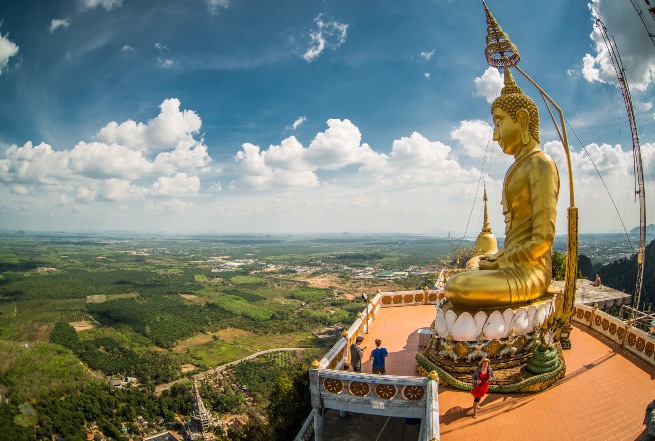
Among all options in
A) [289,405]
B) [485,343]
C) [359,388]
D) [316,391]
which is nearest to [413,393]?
[359,388]

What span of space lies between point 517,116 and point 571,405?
21.0 ft

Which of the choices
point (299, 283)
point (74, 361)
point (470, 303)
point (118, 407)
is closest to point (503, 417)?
point (470, 303)

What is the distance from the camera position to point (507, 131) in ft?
30.6

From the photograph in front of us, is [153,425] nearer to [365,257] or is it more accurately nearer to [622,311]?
[622,311]

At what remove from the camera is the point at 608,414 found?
6449 millimetres

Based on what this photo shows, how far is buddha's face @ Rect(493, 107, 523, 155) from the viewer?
926cm

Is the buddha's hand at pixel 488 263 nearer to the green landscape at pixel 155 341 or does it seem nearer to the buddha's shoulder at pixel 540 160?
the buddha's shoulder at pixel 540 160

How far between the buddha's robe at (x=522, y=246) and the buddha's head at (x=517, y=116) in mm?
443

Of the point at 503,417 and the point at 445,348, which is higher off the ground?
the point at 445,348

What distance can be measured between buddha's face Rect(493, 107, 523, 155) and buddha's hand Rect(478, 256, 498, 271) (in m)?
2.81

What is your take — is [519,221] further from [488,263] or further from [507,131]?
[507,131]

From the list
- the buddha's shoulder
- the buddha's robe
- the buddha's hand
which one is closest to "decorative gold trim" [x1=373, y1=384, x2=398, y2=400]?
the buddha's robe

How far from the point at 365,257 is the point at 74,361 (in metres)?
139

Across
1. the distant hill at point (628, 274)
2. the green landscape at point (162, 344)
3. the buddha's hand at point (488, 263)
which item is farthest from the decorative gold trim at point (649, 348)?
the distant hill at point (628, 274)
